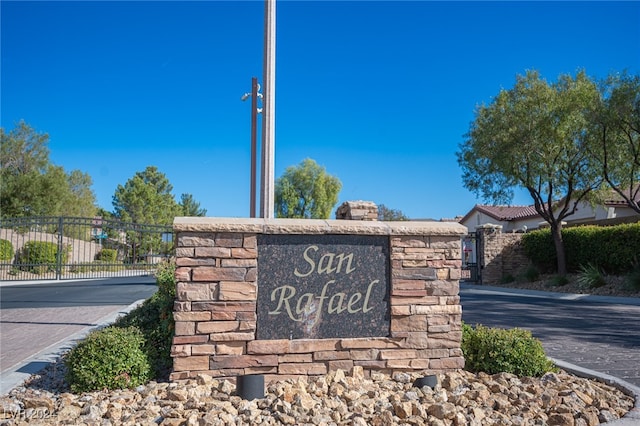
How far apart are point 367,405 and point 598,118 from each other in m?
16.3

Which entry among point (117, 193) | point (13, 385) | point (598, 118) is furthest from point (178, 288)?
point (117, 193)

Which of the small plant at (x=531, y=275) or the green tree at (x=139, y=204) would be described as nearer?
the small plant at (x=531, y=275)

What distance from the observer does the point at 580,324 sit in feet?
32.0

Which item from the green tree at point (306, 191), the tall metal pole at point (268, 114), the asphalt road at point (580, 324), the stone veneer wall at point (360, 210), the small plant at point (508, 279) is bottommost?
→ the asphalt road at point (580, 324)

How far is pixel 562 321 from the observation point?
33.6 feet

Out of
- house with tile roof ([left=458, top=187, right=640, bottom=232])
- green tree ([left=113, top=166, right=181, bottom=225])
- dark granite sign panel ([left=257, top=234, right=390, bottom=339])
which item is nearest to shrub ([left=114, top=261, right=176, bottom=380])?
dark granite sign panel ([left=257, top=234, right=390, bottom=339])

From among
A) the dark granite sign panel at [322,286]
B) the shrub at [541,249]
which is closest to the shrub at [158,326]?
the dark granite sign panel at [322,286]

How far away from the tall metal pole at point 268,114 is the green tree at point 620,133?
13.1 meters

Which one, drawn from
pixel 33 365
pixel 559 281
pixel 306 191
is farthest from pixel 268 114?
pixel 306 191

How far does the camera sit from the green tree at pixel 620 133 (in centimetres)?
1631

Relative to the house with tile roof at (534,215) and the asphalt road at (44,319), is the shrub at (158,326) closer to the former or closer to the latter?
the asphalt road at (44,319)

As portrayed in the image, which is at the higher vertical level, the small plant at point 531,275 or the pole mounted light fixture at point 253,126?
the pole mounted light fixture at point 253,126

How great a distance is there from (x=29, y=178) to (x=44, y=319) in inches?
913

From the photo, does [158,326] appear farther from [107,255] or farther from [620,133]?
[107,255]
